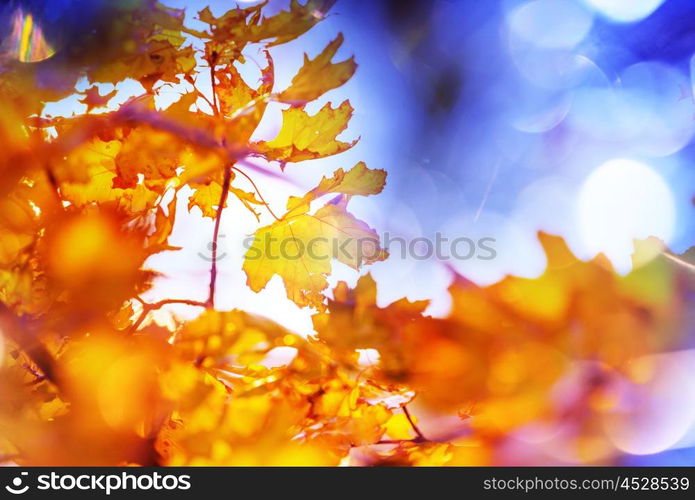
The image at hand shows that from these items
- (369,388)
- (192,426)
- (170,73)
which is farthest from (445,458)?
(170,73)

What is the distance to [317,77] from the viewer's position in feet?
1.11

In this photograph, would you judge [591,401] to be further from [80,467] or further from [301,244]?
[80,467]

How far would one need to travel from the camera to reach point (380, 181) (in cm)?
36

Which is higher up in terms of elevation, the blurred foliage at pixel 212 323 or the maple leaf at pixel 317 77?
the maple leaf at pixel 317 77

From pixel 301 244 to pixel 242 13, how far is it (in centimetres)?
17

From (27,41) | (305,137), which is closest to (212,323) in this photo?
(305,137)

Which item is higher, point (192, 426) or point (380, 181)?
point (380, 181)

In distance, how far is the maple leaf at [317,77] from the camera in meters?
0.34

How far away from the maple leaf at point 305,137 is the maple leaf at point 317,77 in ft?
0.04

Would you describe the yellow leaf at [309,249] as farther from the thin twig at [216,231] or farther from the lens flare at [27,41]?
the lens flare at [27,41]
